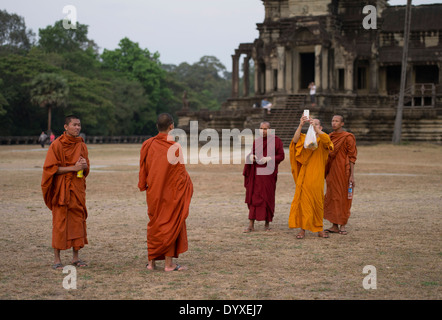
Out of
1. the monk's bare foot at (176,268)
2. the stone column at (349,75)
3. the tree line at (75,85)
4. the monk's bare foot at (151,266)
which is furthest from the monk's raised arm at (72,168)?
the tree line at (75,85)

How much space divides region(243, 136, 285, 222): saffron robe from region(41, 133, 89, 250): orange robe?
325 cm

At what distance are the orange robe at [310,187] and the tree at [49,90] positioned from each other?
40298 mm

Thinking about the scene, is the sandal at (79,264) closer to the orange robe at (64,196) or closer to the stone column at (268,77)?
→ the orange robe at (64,196)

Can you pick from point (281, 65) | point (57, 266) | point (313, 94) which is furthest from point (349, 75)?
point (57, 266)

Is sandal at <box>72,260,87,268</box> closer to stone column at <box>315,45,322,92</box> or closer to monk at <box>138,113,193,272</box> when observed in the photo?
monk at <box>138,113,193,272</box>

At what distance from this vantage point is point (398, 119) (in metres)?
30.6

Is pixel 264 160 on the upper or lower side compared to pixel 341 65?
lower

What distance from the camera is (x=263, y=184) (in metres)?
9.84

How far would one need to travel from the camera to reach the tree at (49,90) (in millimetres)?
47031

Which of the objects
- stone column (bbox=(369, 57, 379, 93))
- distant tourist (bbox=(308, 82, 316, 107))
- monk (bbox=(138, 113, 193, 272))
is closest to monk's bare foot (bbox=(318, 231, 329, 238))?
monk (bbox=(138, 113, 193, 272))

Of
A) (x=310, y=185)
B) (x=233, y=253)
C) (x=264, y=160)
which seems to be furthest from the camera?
(x=264, y=160)

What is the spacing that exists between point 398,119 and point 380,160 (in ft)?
22.3

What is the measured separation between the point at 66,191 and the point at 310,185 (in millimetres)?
3530

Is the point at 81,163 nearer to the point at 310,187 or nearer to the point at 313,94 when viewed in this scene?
the point at 310,187
